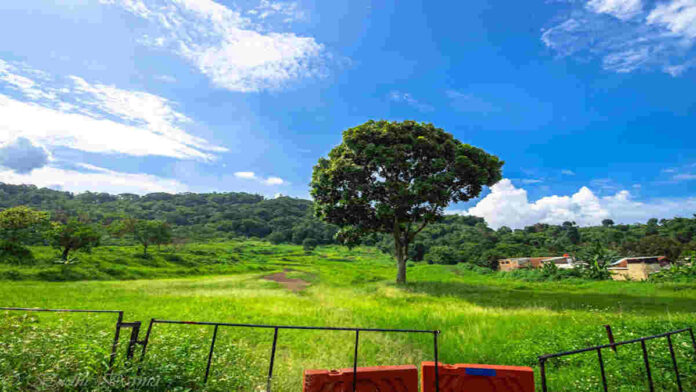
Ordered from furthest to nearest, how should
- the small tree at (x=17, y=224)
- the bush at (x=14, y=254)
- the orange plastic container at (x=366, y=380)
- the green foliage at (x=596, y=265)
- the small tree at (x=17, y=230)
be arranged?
the green foliage at (x=596, y=265)
the small tree at (x=17, y=224)
the small tree at (x=17, y=230)
the bush at (x=14, y=254)
the orange plastic container at (x=366, y=380)

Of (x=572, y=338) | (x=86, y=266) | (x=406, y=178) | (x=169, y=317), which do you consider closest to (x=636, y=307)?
(x=572, y=338)

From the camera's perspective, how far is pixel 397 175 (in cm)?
2794

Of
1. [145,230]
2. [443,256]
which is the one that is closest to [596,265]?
[443,256]

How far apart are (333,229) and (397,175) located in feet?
317

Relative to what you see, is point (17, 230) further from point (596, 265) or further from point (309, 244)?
point (596, 265)

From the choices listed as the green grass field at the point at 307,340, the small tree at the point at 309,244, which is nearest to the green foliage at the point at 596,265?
the green grass field at the point at 307,340

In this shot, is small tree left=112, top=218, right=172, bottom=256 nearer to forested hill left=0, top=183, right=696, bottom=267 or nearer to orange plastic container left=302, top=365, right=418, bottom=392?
forested hill left=0, top=183, right=696, bottom=267

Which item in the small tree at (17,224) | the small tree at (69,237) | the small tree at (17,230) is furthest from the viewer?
the small tree at (69,237)

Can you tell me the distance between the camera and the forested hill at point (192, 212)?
112m

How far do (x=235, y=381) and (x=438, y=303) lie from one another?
1529cm

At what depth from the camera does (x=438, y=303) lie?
757 inches

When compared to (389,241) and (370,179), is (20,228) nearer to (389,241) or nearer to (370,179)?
(370,179)

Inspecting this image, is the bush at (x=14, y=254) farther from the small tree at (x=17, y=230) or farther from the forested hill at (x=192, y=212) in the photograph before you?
the forested hill at (x=192, y=212)

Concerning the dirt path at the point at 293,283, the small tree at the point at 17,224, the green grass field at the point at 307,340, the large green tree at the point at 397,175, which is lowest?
the dirt path at the point at 293,283
